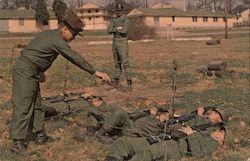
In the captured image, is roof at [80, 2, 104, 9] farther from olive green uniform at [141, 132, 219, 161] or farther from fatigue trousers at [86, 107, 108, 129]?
olive green uniform at [141, 132, 219, 161]

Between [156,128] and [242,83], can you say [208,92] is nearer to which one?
[242,83]

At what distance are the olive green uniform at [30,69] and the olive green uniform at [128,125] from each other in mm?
799

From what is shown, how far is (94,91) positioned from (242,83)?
471cm

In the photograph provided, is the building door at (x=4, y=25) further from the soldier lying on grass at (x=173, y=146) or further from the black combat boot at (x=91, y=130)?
the soldier lying on grass at (x=173, y=146)

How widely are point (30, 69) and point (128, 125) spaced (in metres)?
1.67

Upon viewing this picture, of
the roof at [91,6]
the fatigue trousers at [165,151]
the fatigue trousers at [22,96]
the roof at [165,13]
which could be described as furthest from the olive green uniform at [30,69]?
the roof at [91,6]

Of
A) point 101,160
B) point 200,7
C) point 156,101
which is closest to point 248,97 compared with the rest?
point 156,101

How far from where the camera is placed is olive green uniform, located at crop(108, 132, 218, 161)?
18.5ft

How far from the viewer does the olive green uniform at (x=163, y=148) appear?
565 centimetres

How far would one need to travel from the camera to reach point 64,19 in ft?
20.9

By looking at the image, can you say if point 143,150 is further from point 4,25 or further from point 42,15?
point 4,25

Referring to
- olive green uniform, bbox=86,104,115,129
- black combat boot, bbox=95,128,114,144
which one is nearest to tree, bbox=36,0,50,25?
olive green uniform, bbox=86,104,115,129

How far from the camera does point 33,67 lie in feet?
21.0

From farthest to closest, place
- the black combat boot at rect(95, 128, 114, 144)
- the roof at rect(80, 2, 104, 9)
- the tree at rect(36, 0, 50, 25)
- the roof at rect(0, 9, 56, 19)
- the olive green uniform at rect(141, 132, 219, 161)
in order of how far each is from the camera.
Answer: the roof at rect(80, 2, 104, 9)
the roof at rect(0, 9, 56, 19)
the tree at rect(36, 0, 50, 25)
the black combat boot at rect(95, 128, 114, 144)
the olive green uniform at rect(141, 132, 219, 161)
